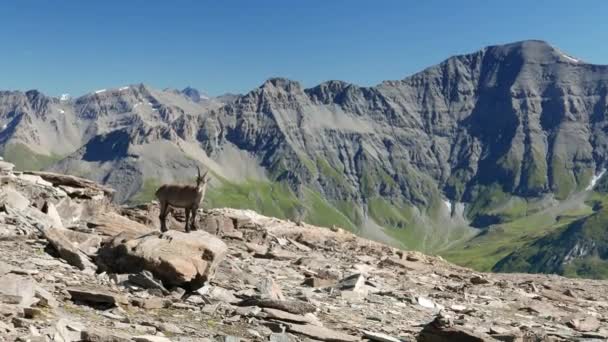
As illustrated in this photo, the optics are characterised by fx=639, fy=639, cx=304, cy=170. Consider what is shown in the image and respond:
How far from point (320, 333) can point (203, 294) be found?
186 inches

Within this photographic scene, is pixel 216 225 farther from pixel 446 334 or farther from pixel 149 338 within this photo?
pixel 149 338

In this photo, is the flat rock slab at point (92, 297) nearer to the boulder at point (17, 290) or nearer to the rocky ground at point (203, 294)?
the rocky ground at point (203, 294)

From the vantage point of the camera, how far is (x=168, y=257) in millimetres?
20406

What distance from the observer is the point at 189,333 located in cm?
1580

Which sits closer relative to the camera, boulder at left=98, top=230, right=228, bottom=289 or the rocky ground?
the rocky ground

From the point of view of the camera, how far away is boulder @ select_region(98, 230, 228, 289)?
2033 centimetres

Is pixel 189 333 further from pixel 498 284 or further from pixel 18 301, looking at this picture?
pixel 498 284

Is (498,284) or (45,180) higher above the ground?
(45,180)

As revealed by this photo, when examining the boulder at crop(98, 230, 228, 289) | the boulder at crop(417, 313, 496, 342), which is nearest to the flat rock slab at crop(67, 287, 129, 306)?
the boulder at crop(98, 230, 228, 289)

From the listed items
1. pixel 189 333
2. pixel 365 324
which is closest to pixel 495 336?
pixel 365 324

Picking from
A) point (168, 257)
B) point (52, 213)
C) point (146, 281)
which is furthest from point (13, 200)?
point (146, 281)

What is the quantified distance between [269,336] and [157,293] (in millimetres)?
4610

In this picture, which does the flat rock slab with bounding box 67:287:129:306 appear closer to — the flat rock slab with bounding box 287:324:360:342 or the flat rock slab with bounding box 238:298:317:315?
the flat rock slab with bounding box 238:298:317:315

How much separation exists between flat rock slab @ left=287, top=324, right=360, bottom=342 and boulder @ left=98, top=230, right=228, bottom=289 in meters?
4.28
